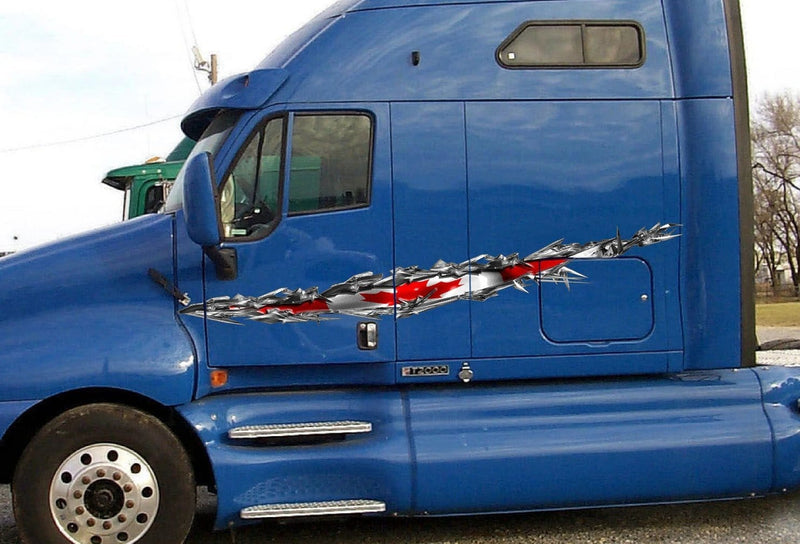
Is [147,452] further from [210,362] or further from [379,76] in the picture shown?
[379,76]

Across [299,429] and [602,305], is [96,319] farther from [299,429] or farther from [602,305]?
[602,305]

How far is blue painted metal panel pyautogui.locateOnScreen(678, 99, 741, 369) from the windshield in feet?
8.85

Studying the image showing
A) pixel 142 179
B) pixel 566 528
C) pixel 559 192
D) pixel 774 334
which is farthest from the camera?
pixel 774 334

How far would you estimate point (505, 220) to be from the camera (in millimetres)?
5039

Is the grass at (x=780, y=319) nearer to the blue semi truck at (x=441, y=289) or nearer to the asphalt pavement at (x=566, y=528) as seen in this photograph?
the asphalt pavement at (x=566, y=528)

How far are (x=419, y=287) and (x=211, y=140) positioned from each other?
154 centimetres

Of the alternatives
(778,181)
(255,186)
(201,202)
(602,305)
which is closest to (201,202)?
(201,202)

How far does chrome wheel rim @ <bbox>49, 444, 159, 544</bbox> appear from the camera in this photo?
4.50m

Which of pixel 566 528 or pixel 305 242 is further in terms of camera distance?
pixel 566 528

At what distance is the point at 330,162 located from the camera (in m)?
5.00

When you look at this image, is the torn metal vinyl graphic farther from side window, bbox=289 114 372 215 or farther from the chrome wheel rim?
the chrome wheel rim

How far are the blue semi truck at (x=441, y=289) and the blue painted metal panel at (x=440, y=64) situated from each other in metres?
0.01

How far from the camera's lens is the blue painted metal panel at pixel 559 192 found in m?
5.04

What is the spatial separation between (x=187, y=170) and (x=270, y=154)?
556 mm
